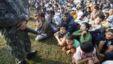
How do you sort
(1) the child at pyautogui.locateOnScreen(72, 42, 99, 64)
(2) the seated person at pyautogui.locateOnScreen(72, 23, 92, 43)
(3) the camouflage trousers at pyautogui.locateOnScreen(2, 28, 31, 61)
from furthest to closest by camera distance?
(2) the seated person at pyautogui.locateOnScreen(72, 23, 92, 43)
(3) the camouflage trousers at pyautogui.locateOnScreen(2, 28, 31, 61)
(1) the child at pyautogui.locateOnScreen(72, 42, 99, 64)

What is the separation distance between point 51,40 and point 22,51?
6.63 feet

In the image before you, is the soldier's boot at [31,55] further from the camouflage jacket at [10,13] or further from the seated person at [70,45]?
the camouflage jacket at [10,13]

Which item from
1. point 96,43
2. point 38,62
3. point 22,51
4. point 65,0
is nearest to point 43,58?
point 38,62

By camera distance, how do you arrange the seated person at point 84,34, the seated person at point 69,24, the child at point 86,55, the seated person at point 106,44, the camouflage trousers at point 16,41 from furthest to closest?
the seated person at point 69,24 < the seated person at point 84,34 < the seated person at point 106,44 < the camouflage trousers at point 16,41 < the child at point 86,55

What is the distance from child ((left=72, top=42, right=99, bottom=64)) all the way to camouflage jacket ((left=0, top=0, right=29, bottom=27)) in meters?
1.43

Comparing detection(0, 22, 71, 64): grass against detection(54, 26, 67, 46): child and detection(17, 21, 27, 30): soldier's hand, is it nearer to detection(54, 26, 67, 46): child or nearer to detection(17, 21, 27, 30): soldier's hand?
detection(54, 26, 67, 46): child

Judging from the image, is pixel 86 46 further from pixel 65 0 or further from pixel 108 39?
pixel 65 0

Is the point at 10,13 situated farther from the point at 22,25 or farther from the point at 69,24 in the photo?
the point at 69,24

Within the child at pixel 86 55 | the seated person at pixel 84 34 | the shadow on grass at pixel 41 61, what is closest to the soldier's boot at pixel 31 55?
the shadow on grass at pixel 41 61

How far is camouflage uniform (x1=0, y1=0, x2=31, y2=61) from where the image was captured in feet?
16.9

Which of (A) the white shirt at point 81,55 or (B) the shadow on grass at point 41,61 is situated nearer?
(A) the white shirt at point 81,55

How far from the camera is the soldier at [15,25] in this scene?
5160 millimetres

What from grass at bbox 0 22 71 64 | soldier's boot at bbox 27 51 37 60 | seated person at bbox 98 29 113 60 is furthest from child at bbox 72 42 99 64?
soldier's boot at bbox 27 51 37 60

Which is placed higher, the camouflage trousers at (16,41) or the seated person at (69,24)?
the seated person at (69,24)
